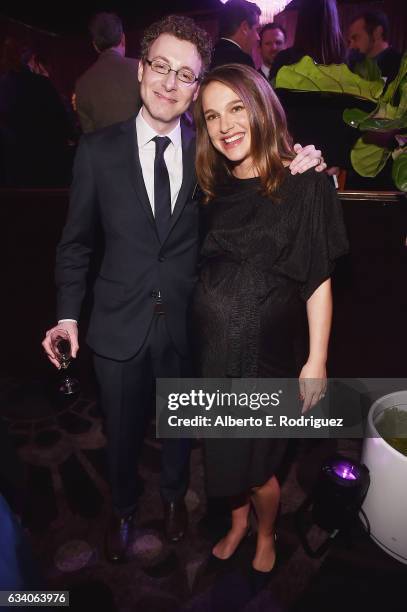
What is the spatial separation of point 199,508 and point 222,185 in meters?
1.64

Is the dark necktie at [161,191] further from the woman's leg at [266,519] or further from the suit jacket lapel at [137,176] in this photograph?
the woman's leg at [266,519]

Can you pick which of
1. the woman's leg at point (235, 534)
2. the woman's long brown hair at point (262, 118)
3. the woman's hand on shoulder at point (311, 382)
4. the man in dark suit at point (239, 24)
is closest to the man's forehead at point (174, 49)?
the woman's long brown hair at point (262, 118)

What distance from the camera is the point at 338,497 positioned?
6.00ft

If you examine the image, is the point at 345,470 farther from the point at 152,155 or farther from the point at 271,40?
the point at 271,40

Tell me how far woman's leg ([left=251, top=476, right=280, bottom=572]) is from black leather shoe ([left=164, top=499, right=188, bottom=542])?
1.22 ft

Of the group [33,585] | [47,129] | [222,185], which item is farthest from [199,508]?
[47,129]

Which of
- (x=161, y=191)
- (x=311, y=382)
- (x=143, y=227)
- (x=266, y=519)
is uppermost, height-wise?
(x=161, y=191)

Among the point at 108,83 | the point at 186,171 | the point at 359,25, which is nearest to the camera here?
the point at 186,171

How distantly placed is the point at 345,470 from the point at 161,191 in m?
1.38

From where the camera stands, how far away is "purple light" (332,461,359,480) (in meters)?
1.80

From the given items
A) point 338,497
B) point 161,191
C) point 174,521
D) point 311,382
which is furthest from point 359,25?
point 174,521

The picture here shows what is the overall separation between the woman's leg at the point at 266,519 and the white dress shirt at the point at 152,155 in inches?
46.7

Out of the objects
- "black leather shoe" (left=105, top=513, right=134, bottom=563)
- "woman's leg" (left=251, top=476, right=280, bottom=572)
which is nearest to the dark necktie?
"woman's leg" (left=251, top=476, right=280, bottom=572)

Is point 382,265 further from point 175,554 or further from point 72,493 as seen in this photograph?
point 72,493
